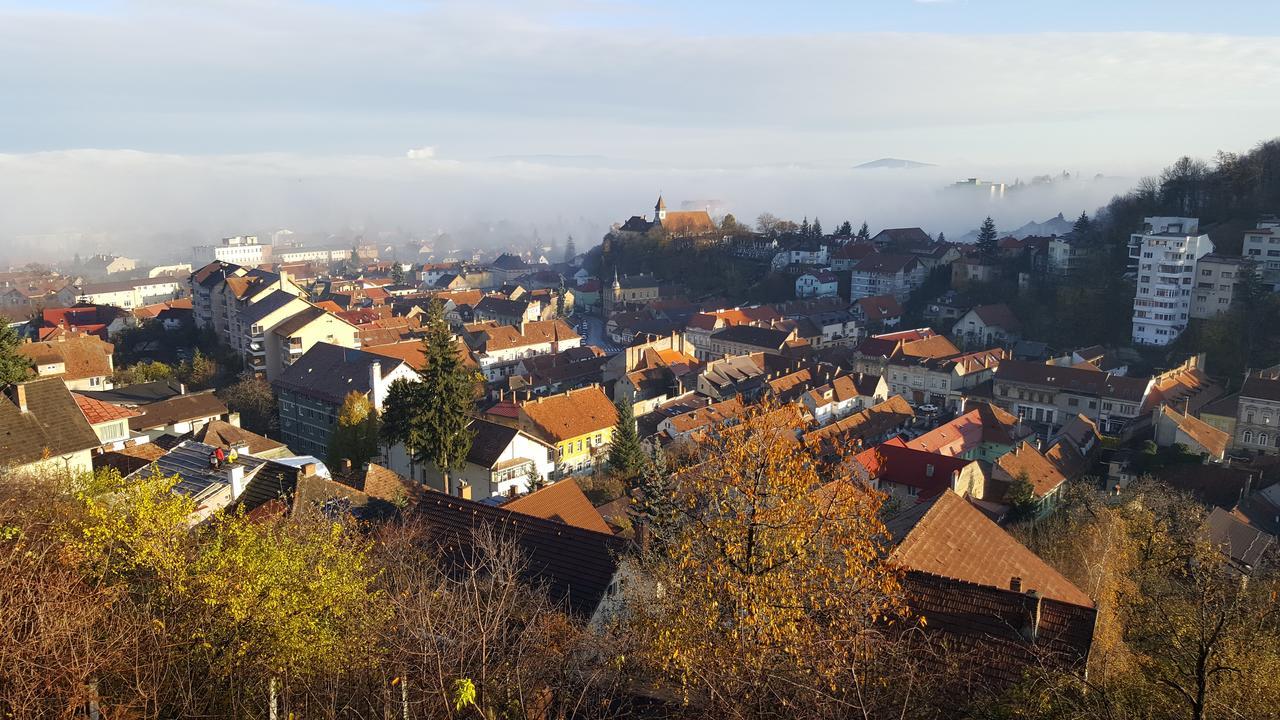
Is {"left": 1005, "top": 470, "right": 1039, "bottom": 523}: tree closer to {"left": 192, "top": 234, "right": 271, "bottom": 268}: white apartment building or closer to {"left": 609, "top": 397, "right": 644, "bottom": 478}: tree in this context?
{"left": 609, "top": 397, "right": 644, "bottom": 478}: tree

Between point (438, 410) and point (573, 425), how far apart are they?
34.4 feet

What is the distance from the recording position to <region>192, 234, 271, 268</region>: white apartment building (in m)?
165

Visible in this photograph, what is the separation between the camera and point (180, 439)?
1142 inches

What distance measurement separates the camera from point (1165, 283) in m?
55.7

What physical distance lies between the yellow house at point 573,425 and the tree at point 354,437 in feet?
23.3

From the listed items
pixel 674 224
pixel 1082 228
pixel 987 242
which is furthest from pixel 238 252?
pixel 1082 228

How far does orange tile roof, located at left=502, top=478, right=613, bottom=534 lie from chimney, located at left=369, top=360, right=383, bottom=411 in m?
17.8

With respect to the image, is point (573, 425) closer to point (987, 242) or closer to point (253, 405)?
point (253, 405)

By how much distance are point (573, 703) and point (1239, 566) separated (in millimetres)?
21094

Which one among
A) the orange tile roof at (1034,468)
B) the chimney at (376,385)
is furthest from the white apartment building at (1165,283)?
the chimney at (376,385)

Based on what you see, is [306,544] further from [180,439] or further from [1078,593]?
[180,439]

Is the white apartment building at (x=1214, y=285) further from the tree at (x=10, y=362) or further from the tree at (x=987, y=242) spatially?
the tree at (x=10, y=362)

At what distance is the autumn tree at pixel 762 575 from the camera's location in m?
7.79

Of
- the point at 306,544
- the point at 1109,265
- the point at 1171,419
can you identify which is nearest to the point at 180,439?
the point at 306,544
